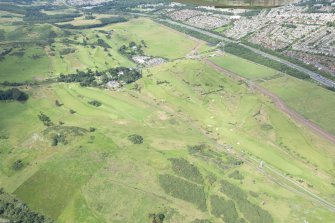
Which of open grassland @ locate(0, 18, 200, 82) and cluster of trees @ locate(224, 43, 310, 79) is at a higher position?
cluster of trees @ locate(224, 43, 310, 79)

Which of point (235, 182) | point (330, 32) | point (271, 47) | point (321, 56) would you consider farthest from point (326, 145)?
point (330, 32)

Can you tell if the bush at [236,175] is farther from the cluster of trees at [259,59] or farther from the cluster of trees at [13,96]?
the cluster of trees at [13,96]

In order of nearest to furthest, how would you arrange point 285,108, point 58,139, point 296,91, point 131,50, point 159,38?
point 58,139 < point 285,108 < point 296,91 < point 131,50 < point 159,38

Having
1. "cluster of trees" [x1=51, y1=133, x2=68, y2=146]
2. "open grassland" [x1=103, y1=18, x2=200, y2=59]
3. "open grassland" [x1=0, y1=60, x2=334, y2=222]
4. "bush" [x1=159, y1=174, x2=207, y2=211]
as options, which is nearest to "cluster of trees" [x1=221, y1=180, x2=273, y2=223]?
"open grassland" [x1=0, y1=60, x2=334, y2=222]

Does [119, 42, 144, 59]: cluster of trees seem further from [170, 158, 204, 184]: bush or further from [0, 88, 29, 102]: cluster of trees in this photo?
[170, 158, 204, 184]: bush

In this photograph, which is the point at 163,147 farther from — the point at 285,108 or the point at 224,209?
the point at 285,108

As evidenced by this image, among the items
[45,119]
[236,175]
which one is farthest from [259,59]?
[45,119]

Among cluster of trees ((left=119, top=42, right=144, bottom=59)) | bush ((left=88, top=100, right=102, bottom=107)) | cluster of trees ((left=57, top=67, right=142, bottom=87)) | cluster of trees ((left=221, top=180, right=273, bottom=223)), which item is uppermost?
cluster of trees ((left=221, top=180, right=273, bottom=223))
